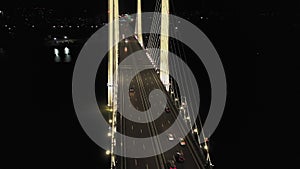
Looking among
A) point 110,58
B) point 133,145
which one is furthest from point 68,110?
point 133,145

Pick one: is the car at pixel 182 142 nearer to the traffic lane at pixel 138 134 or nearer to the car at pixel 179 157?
the car at pixel 179 157

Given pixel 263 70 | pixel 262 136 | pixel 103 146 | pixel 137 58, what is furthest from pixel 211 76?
pixel 137 58

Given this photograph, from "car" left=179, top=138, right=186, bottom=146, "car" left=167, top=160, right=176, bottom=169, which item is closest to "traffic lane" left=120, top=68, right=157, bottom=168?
"car" left=167, top=160, right=176, bottom=169

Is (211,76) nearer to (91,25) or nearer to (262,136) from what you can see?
(262,136)

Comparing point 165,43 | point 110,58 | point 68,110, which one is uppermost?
point 165,43

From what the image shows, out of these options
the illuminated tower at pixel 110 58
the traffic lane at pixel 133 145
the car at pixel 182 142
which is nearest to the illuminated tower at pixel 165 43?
the illuminated tower at pixel 110 58

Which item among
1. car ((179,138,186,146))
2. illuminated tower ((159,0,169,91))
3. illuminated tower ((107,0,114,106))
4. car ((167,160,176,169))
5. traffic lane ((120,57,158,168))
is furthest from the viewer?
illuminated tower ((159,0,169,91))

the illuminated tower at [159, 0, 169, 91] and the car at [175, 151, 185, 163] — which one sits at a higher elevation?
the illuminated tower at [159, 0, 169, 91]

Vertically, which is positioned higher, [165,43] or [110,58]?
[165,43]

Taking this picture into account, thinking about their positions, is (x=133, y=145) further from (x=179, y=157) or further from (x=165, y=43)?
(x=165, y=43)

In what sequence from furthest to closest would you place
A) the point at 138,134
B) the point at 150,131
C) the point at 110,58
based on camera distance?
1. the point at 110,58
2. the point at 150,131
3. the point at 138,134

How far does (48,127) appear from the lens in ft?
60.4

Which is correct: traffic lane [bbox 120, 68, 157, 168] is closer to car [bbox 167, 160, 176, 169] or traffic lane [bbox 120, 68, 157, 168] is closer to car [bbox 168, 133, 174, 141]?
car [bbox 167, 160, 176, 169]

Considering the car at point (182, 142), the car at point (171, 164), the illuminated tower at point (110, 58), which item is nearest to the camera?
the car at point (171, 164)
